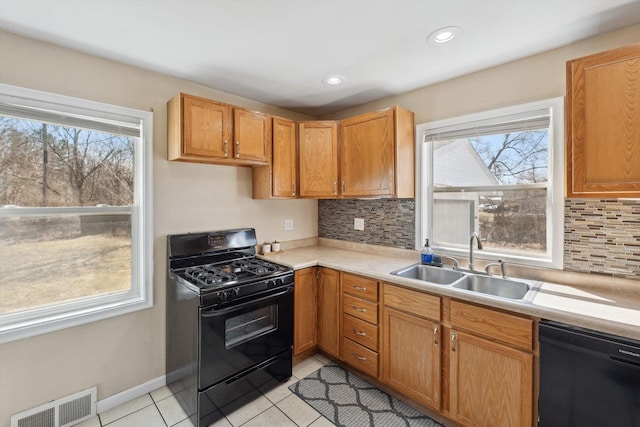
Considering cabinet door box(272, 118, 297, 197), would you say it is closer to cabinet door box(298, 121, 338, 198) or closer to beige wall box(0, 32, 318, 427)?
cabinet door box(298, 121, 338, 198)

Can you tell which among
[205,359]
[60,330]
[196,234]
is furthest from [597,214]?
[60,330]

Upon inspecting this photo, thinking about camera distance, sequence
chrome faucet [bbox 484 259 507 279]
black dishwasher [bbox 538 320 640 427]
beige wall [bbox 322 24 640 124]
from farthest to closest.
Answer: chrome faucet [bbox 484 259 507 279] → beige wall [bbox 322 24 640 124] → black dishwasher [bbox 538 320 640 427]

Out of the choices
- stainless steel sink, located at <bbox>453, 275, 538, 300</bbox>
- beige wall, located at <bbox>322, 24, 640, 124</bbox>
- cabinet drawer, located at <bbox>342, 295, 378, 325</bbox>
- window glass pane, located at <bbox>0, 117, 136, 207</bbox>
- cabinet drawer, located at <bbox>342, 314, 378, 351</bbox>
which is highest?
beige wall, located at <bbox>322, 24, 640, 124</bbox>

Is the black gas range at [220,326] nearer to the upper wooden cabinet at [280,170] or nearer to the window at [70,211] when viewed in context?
the window at [70,211]

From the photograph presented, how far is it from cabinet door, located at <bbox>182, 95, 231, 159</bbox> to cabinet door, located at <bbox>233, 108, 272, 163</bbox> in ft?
0.23

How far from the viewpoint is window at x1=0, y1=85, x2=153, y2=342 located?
69.1 inches

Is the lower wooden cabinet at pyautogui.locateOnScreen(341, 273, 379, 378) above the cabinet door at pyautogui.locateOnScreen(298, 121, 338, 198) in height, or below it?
below

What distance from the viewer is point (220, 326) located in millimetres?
1909

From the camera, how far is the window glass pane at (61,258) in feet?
5.80

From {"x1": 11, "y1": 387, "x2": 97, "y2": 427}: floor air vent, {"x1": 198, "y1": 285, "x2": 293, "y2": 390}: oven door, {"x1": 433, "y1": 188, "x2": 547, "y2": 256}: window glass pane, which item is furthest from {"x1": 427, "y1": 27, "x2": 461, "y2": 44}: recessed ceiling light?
{"x1": 11, "y1": 387, "x2": 97, "y2": 427}: floor air vent

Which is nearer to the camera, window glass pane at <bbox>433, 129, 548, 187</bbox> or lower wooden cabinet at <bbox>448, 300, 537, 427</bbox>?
lower wooden cabinet at <bbox>448, 300, 537, 427</bbox>

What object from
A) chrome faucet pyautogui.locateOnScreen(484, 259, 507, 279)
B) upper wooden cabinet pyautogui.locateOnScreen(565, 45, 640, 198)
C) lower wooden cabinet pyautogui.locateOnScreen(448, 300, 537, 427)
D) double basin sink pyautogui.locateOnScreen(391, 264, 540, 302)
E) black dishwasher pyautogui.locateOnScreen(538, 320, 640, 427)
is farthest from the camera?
chrome faucet pyautogui.locateOnScreen(484, 259, 507, 279)

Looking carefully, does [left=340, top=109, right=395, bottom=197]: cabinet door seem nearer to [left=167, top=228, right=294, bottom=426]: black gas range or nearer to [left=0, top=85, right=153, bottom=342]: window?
[left=167, top=228, right=294, bottom=426]: black gas range

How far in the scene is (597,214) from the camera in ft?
5.79
